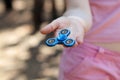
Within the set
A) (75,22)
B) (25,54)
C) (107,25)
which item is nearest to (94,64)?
(107,25)

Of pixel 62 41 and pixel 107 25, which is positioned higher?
pixel 107 25

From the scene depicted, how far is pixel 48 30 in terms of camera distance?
824 millimetres

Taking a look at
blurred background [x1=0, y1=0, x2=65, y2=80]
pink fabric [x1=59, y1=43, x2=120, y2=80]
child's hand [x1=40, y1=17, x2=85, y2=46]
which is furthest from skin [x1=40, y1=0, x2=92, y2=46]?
blurred background [x1=0, y1=0, x2=65, y2=80]

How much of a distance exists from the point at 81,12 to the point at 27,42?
213 centimetres

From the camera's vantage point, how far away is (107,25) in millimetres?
1069

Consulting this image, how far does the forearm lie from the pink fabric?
137 millimetres

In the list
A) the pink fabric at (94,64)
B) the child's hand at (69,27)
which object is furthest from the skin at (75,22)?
the pink fabric at (94,64)

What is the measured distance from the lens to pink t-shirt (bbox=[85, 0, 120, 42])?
3.49ft

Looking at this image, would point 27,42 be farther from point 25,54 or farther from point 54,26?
point 54,26

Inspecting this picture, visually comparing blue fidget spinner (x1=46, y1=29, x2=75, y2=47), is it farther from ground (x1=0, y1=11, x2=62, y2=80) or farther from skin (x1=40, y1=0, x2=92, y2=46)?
ground (x1=0, y1=11, x2=62, y2=80)

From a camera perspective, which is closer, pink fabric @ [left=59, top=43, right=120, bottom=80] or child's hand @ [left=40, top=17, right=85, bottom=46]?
child's hand @ [left=40, top=17, right=85, bottom=46]

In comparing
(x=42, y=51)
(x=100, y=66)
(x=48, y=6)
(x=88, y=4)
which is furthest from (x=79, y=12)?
(x=48, y=6)

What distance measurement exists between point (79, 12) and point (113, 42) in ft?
0.56

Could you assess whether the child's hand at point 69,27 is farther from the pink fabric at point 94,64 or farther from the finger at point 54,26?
the pink fabric at point 94,64
